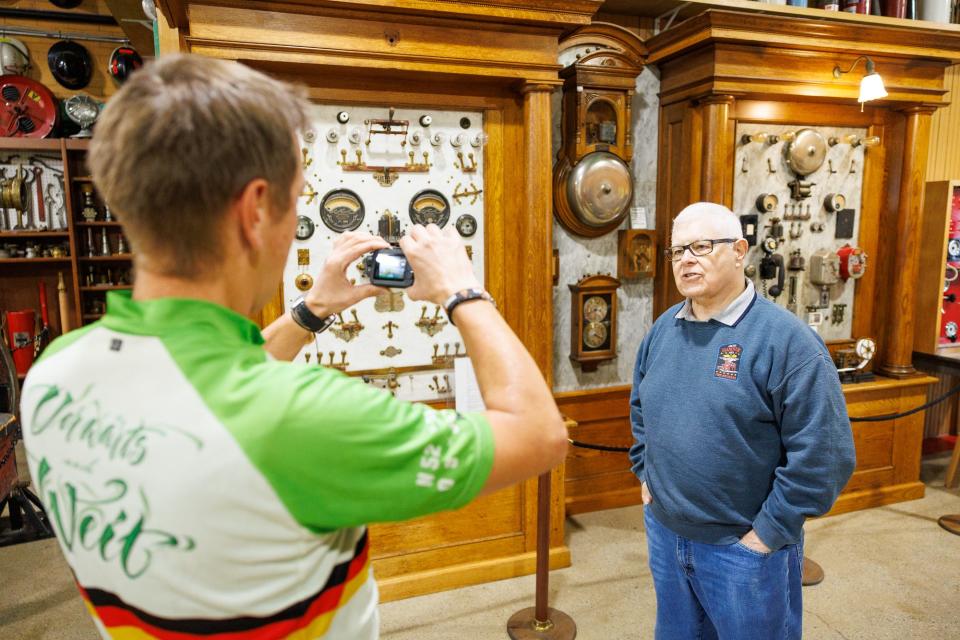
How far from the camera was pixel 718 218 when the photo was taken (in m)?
2.00

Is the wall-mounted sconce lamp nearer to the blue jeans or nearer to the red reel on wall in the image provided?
the blue jeans

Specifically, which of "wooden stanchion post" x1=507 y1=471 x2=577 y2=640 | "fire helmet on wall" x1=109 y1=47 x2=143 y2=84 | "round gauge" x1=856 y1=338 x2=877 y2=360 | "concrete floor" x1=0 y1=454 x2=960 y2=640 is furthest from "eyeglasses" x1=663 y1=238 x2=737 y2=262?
"fire helmet on wall" x1=109 y1=47 x2=143 y2=84

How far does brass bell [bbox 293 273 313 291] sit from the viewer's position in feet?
9.71

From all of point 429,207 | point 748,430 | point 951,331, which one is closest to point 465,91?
point 429,207

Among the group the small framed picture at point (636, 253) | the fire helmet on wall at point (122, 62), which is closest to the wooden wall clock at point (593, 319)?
the small framed picture at point (636, 253)

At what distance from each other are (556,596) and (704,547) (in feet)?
4.55

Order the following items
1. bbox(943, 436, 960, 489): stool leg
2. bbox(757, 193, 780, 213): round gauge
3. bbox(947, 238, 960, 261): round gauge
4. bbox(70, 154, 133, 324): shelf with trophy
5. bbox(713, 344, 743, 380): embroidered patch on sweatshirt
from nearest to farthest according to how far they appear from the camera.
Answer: bbox(713, 344, 743, 380): embroidered patch on sweatshirt, bbox(757, 193, 780, 213): round gauge, bbox(943, 436, 960, 489): stool leg, bbox(947, 238, 960, 261): round gauge, bbox(70, 154, 133, 324): shelf with trophy

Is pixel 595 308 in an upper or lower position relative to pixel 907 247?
lower

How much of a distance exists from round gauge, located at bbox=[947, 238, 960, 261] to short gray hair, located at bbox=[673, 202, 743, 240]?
3.26 meters

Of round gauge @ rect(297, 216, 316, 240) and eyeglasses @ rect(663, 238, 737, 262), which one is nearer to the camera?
eyeglasses @ rect(663, 238, 737, 262)

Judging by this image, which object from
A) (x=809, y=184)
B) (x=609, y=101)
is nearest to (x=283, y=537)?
(x=609, y=101)

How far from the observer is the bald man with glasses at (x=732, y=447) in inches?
67.6

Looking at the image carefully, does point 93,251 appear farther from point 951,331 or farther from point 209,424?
point 951,331

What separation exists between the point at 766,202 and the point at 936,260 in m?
1.35
